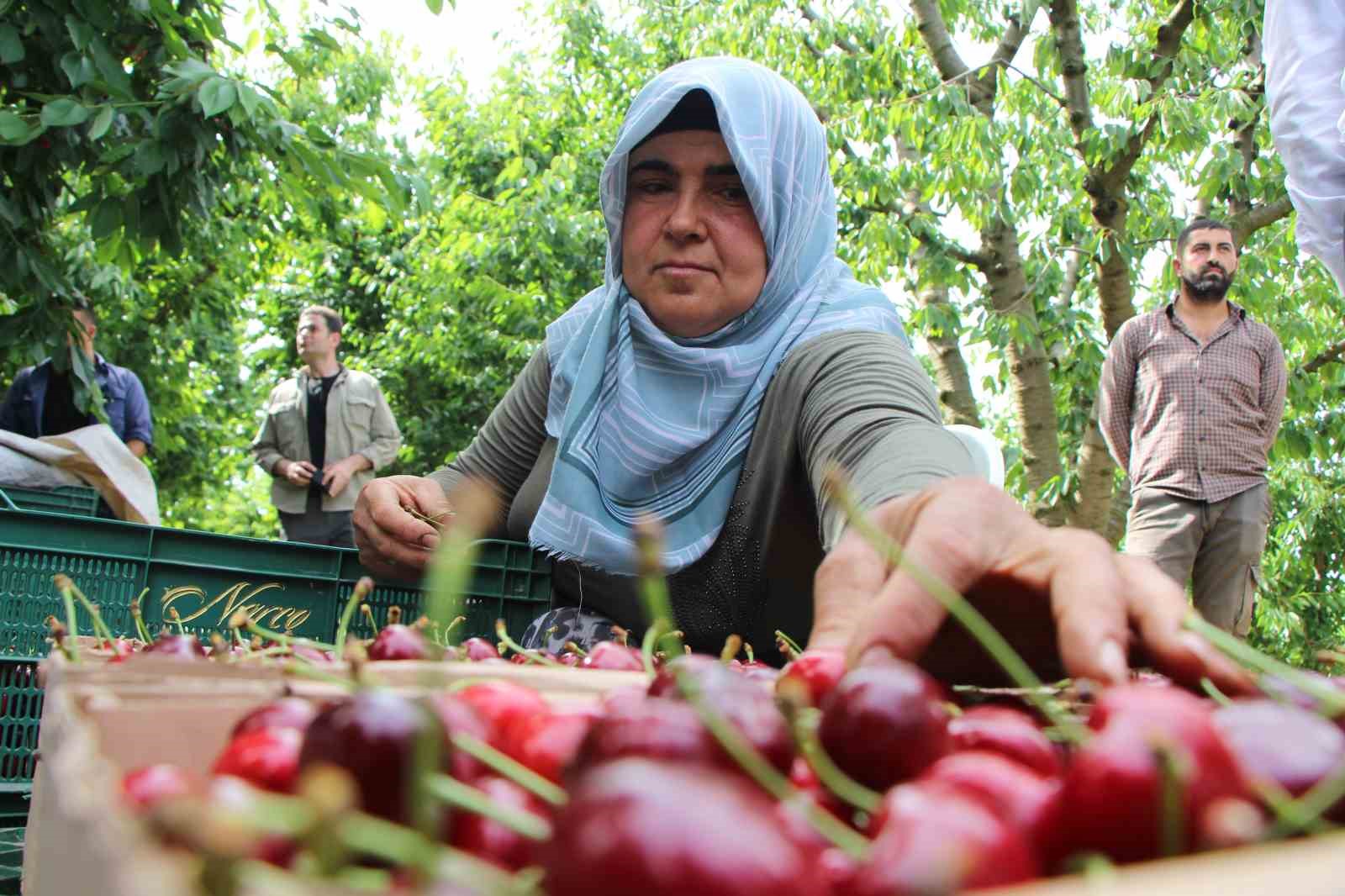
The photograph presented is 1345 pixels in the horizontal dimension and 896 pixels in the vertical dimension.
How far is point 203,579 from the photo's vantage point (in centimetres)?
271

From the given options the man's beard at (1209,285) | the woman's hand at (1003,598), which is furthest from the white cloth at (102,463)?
the man's beard at (1209,285)

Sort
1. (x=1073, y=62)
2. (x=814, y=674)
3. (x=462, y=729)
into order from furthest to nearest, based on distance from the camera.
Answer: (x=1073, y=62) → (x=814, y=674) → (x=462, y=729)

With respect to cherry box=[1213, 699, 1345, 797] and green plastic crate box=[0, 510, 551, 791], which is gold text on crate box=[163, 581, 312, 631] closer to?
green plastic crate box=[0, 510, 551, 791]

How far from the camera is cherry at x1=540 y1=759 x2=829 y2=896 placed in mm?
378

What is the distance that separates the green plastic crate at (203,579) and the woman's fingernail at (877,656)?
2.00 m

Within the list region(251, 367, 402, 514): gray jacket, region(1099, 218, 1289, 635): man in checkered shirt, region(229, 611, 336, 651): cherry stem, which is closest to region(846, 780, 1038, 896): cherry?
region(229, 611, 336, 651): cherry stem

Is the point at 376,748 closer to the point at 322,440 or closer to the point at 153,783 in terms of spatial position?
the point at 153,783

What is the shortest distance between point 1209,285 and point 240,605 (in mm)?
4094

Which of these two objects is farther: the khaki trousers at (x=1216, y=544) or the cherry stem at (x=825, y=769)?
the khaki trousers at (x=1216, y=544)

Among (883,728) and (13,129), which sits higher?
(13,129)

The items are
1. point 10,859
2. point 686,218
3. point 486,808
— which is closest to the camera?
point 486,808

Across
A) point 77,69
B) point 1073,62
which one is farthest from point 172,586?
point 1073,62

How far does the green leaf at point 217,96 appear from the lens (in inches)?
127

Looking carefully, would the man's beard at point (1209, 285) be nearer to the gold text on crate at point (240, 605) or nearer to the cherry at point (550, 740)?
the gold text on crate at point (240, 605)
